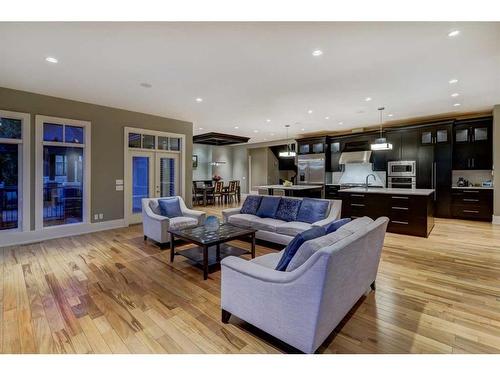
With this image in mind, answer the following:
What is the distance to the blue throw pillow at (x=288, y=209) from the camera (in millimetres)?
4493

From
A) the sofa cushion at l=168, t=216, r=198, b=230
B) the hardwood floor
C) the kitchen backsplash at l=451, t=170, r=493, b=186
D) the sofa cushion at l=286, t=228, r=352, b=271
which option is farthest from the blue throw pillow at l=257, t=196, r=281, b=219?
the kitchen backsplash at l=451, t=170, r=493, b=186

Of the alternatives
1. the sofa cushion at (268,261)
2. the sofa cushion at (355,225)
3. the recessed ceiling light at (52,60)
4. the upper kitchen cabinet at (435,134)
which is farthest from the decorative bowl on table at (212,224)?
the upper kitchen cabinet at (435,134)

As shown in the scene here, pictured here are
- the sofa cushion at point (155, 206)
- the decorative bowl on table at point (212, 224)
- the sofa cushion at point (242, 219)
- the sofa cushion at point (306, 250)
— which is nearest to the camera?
the sofa cushion at point (306, 250)

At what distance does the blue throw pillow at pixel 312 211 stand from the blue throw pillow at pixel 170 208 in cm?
238

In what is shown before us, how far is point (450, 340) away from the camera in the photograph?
78.7 inches

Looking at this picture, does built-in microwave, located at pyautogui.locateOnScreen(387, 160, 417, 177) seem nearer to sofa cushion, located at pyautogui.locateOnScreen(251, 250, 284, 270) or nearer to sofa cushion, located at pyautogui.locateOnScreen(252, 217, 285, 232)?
sofa cushion, located at pyautogui.locateOnScreen(252, 217, 285, 232)

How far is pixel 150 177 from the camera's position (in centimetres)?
680

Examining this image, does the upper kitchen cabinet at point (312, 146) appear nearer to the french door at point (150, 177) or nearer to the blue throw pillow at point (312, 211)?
the french door at point (150, 177)

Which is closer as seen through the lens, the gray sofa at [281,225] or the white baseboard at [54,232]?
the gray sofa at [281,225]

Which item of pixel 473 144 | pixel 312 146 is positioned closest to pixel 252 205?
pixel 312 146

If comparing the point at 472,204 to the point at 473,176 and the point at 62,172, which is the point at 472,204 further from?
the point at 62,172
